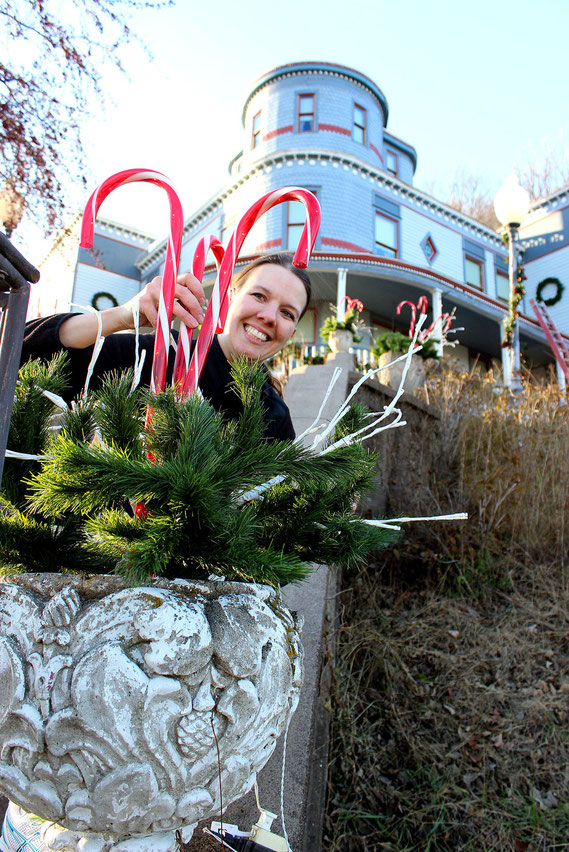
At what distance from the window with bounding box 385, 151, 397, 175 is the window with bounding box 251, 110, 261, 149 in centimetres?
409

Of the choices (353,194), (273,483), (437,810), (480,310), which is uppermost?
(353,194)

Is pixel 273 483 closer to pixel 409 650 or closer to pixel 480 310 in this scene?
pixel 409 650

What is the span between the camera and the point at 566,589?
11.7 feet

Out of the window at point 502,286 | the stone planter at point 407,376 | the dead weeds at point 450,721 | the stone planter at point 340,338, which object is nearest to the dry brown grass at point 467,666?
the dead weeds at point 450,721

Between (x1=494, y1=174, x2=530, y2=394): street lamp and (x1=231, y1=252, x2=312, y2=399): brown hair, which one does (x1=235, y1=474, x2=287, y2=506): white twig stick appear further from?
(x1=494, y1=174, x2=530, y2=394): street lamp

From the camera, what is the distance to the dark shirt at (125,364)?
1.54 m

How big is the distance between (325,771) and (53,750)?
63.5 inches

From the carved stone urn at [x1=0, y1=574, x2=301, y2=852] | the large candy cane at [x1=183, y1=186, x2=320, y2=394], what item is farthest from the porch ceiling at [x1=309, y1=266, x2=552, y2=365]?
the carved stone urn at [x1=0, y1=574, x2=301, y2=852]

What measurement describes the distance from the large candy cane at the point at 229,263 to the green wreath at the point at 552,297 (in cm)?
1725

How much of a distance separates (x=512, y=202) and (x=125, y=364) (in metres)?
7.67

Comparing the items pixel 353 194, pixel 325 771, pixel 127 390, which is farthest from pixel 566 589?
pixel 353 194

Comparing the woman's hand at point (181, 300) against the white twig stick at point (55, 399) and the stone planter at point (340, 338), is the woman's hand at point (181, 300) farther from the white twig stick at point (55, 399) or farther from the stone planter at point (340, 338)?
the stone planter at point (340, 338)

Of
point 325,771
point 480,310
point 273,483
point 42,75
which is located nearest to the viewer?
point 273,483

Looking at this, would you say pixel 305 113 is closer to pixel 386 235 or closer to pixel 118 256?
pixel 386 235
